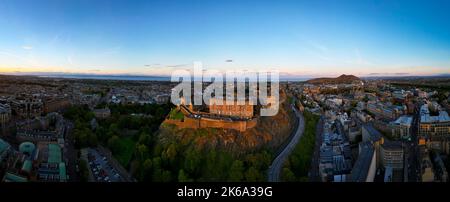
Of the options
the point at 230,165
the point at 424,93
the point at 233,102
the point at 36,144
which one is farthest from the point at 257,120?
the point at 36,144

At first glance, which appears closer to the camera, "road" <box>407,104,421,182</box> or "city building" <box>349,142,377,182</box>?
"city building" <box>349,142,377,182</box>

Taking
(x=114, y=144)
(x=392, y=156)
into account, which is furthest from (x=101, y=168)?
(x=392, y=156)

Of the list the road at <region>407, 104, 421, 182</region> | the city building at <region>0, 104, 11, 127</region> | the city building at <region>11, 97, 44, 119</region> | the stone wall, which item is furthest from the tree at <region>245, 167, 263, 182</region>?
Answer: the city building at <region>11, 97, 44, 119</region>

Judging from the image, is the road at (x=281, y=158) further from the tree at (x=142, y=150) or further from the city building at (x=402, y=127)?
the tree at (x=142, y=150)

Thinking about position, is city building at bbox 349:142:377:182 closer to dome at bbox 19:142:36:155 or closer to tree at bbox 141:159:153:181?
tree at bbox 141:159:153:181

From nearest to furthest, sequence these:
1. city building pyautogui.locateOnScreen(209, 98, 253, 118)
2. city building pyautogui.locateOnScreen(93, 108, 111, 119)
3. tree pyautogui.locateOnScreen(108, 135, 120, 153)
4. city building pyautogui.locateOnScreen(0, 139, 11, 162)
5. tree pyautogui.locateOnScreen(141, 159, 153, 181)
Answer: city building pyautogui.locateOnScreen(0, 139, 11, 162), tree pyautogui.locateOnScreen(141, 159, 153, 181), tree pyautogui.locateOnScreen(108, 135, 120, 153), city building pyautogui.locateOnScreen(209, 98, 253, 118), city building pyautogui.locateOnScreen(93, 108, 111, 119)
